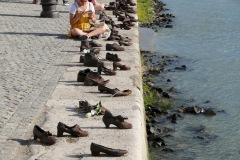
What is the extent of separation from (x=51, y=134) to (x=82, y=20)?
645cm

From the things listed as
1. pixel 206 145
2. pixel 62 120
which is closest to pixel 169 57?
pixel 206 145

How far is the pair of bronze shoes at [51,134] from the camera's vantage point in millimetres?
6484

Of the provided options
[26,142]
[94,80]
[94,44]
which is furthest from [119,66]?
[26,142]

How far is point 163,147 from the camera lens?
891 centimetres

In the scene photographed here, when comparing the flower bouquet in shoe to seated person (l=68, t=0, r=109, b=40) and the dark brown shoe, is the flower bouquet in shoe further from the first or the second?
seated person (l=68, t=0, r=109, b=40)

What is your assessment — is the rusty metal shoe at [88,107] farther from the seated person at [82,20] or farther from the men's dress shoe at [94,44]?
the seated person at [82,20]

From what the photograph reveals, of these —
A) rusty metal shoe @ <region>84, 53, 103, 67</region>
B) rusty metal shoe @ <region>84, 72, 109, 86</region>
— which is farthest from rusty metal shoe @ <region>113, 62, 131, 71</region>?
rusty metal shoe @ <region>84, 72, 109, 86</region>

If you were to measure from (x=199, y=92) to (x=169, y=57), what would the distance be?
130 inches

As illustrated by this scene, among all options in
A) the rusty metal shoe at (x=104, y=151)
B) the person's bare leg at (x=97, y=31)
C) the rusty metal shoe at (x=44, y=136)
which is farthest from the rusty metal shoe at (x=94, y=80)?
the person's bare leg at (x=97, y=31)

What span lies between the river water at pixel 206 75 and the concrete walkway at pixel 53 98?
108 cm

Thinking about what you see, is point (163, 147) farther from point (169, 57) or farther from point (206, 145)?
point (169, 57)

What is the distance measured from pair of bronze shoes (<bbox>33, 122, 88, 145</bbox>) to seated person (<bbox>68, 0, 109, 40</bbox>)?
5853mm

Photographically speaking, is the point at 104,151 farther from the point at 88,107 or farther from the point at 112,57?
the point at 112,57

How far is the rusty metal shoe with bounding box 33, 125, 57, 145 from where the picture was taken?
6.48 metres
